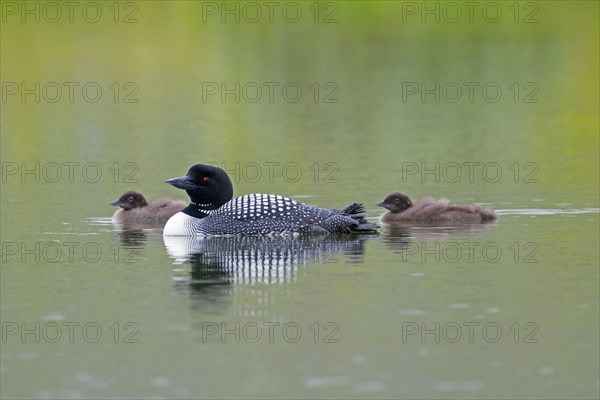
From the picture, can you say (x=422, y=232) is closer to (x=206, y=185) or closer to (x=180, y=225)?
(x=206, y=185)

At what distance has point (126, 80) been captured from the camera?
28.5m

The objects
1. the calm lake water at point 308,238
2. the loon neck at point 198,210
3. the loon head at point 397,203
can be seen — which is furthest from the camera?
the loon head at point 397,203

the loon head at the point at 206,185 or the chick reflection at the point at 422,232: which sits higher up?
the loon head at the point at 206,185

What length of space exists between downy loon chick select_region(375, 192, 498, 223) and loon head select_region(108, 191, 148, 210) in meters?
2.21

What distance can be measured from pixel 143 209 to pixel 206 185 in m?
1.02

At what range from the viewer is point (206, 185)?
1234 centimetres

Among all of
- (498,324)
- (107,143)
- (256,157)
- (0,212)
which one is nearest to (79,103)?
(107,143)

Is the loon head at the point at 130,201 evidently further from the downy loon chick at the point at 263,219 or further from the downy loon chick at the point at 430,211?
the downy loon chick at the point at 430,211

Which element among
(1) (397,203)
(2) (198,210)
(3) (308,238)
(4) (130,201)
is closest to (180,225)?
(2) (198,210)

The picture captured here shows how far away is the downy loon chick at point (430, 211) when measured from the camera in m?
12.3

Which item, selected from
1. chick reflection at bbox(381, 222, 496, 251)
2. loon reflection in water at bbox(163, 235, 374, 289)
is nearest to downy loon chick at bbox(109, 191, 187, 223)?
loon reflection in water at bbox(163, 235, 374, 289)

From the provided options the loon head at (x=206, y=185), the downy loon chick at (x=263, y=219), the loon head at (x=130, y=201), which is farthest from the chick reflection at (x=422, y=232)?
the loon head at (x=130, y=201)

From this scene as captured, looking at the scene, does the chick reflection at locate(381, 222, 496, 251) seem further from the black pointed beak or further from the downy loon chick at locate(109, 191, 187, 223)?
the downy loon chick at locate(109, 191, 187, 223)

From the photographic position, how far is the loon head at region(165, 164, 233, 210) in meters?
12.3
